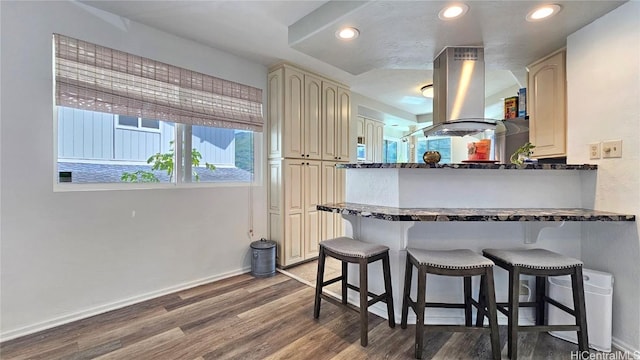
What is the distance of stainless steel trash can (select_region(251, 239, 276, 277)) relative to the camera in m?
3.04

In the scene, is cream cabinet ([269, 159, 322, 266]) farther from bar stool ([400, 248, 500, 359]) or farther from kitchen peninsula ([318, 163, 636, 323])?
bar stool ([400, 248, 500, 359])

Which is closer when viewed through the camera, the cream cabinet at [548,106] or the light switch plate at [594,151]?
the light switch plate at [594,151]

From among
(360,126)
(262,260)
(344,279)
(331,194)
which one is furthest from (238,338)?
(360,126)

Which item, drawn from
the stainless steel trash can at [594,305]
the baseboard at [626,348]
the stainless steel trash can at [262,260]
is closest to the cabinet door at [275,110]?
the stainless steel trash can at [262,260]

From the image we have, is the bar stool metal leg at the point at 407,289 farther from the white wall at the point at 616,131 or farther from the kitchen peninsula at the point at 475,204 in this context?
the white wall at the point at 616,131

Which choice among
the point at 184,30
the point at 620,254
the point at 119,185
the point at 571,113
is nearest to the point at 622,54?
the point at 571,113

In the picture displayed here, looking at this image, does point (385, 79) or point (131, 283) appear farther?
point (385, 79)

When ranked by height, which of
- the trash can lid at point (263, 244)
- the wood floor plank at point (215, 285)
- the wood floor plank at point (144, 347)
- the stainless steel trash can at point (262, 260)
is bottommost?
the wood floor plank at point (144, 347)

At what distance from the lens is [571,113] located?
2.09m

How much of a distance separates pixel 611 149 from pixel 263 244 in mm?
2966

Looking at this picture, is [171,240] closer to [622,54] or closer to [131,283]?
[131,283]

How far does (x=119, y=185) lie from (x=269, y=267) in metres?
1.61

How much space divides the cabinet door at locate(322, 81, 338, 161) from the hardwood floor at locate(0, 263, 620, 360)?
1.97m

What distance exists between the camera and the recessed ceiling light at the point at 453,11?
177 centimetres
